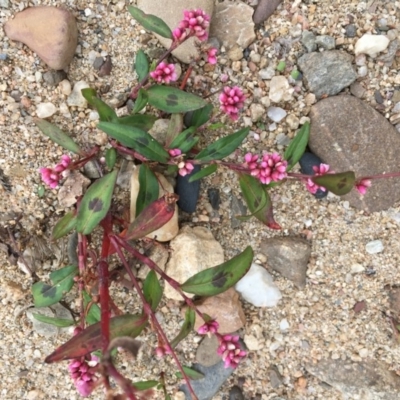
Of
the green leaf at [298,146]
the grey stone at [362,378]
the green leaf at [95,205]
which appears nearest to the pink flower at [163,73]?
the green leaf at [95,205]

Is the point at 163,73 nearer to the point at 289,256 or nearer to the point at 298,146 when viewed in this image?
the point at 298,146

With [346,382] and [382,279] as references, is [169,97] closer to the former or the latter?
[382,279]

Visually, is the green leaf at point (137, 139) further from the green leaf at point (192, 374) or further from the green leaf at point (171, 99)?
the green leaf at point (192, 374)

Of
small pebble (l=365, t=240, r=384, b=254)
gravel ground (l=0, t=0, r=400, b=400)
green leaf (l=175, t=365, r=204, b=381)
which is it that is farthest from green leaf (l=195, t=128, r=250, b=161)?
green leaf (l=175, t=365, r=204, b=381)

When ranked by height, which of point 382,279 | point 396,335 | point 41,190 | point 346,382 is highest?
point 41,190

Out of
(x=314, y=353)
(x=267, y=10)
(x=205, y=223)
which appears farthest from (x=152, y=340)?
(x=267, y=10)

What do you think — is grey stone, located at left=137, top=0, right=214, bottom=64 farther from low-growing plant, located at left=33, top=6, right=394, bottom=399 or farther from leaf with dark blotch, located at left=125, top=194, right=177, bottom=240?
leaf with dark blotch, located at left=125, top=194, right=177, bottom=240
